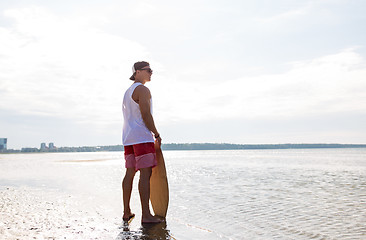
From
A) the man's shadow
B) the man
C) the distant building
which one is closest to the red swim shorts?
the man

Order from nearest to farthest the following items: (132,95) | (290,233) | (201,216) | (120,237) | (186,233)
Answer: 1. (120,237)
2. (186,233)
3. (290,233)
4. (132,95)
5. (201,216)

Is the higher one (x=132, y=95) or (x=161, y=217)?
(x=132, y=95)

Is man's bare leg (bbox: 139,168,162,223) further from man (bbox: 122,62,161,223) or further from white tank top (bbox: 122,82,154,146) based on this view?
white tank top (bbox: 122,82,154,146)

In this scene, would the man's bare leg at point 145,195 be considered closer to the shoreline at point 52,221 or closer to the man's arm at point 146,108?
the shoreline at point 52,221

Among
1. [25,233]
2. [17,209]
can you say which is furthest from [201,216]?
[17,209]

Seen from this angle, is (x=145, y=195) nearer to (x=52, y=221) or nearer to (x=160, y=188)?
(x=160, y=188)

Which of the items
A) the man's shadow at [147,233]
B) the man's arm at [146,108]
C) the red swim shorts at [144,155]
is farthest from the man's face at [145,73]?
the man's shadow at [147,233]

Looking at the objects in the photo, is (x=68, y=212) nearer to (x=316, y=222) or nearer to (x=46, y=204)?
(x=46, y=204)

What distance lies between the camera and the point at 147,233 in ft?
12.4

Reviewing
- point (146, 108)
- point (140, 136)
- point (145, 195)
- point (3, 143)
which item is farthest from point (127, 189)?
point (3, 143)

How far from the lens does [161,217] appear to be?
4824mm

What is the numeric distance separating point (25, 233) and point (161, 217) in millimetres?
1786

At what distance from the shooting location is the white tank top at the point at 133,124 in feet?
14.6

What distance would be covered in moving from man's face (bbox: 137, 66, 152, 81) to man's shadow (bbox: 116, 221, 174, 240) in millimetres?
1983
